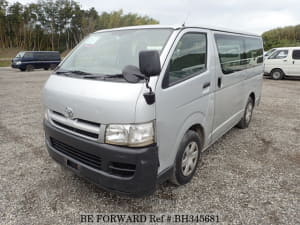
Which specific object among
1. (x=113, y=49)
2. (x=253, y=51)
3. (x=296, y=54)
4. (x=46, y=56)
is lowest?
(x=113, y=49)

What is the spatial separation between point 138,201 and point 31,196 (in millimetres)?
1192

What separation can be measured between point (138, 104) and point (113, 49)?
1080 millimetres

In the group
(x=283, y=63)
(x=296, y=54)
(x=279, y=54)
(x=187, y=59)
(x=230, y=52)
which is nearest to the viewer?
(x=187, y=59)

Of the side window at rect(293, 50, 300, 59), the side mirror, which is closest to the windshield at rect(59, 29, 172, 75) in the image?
the side mirror

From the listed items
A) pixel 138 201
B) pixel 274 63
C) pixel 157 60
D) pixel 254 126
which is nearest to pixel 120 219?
pixel 138 201

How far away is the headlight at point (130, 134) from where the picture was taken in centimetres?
179

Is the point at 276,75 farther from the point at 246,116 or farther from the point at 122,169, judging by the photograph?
the point at 122,169

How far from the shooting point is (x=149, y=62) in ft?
5.61

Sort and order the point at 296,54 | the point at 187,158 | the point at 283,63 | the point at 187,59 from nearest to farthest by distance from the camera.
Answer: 1. the point at 187,59
2. the point at 187,158
3. the point at 296,54
4. the point at 283,63

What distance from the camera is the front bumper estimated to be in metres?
1.82

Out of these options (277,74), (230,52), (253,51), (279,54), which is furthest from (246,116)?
(279,54)

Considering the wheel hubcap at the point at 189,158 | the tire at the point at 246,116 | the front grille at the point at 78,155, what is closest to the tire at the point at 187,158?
the wheel hubcap at the point at 189,158

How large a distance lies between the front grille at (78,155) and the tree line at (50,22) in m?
32.6

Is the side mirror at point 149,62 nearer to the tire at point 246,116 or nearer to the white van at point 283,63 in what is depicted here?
the tire at point 246,116
